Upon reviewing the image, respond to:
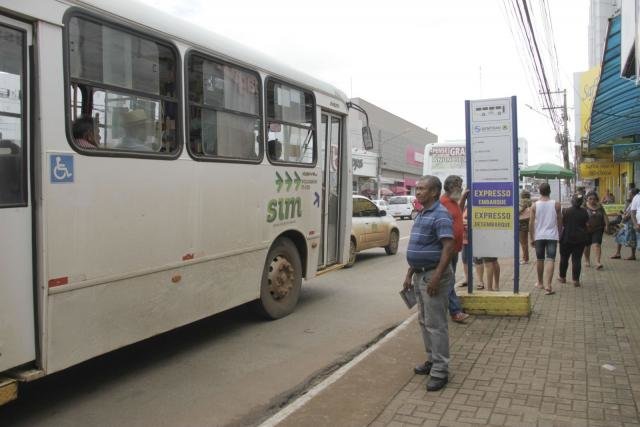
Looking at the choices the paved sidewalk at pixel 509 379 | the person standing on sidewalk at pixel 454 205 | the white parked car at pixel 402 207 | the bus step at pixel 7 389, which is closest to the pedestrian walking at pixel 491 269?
the paved sidewalk at pixel 509 379

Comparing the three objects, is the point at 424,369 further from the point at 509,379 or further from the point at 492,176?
the point at 492,176

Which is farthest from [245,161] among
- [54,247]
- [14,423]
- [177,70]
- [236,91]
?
[14,423]

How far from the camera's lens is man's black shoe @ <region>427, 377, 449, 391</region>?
446cm

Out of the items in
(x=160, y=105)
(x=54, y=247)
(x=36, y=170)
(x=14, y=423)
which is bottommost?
(x=14, y=423)

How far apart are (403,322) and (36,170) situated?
4539 millimetres

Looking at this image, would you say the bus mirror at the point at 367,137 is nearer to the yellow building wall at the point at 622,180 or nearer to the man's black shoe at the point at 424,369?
the man's black shoe at the point at 424,369

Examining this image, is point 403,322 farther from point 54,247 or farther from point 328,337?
point 54,247

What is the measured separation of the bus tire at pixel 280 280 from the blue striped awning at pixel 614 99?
20.4 ft

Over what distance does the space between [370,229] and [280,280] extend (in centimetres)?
613

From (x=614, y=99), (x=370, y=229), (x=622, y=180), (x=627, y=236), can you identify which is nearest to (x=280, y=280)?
(x=370, y=229)

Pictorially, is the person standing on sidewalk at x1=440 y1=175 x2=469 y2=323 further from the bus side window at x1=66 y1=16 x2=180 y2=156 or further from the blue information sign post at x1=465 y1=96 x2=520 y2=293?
the bus side window at x1=66 y1=16 x2=180 y2=156

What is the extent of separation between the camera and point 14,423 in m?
4.12

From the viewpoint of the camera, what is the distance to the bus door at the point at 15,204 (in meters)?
3.65

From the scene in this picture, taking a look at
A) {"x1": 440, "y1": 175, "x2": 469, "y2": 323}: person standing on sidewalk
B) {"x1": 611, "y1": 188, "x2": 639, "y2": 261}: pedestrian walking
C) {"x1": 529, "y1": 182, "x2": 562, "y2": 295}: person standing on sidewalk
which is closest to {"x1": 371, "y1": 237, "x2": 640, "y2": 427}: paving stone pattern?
{"x1": 440, "y1": 175, "x2": 469, "y2": 323}: person standing on sidewalk
